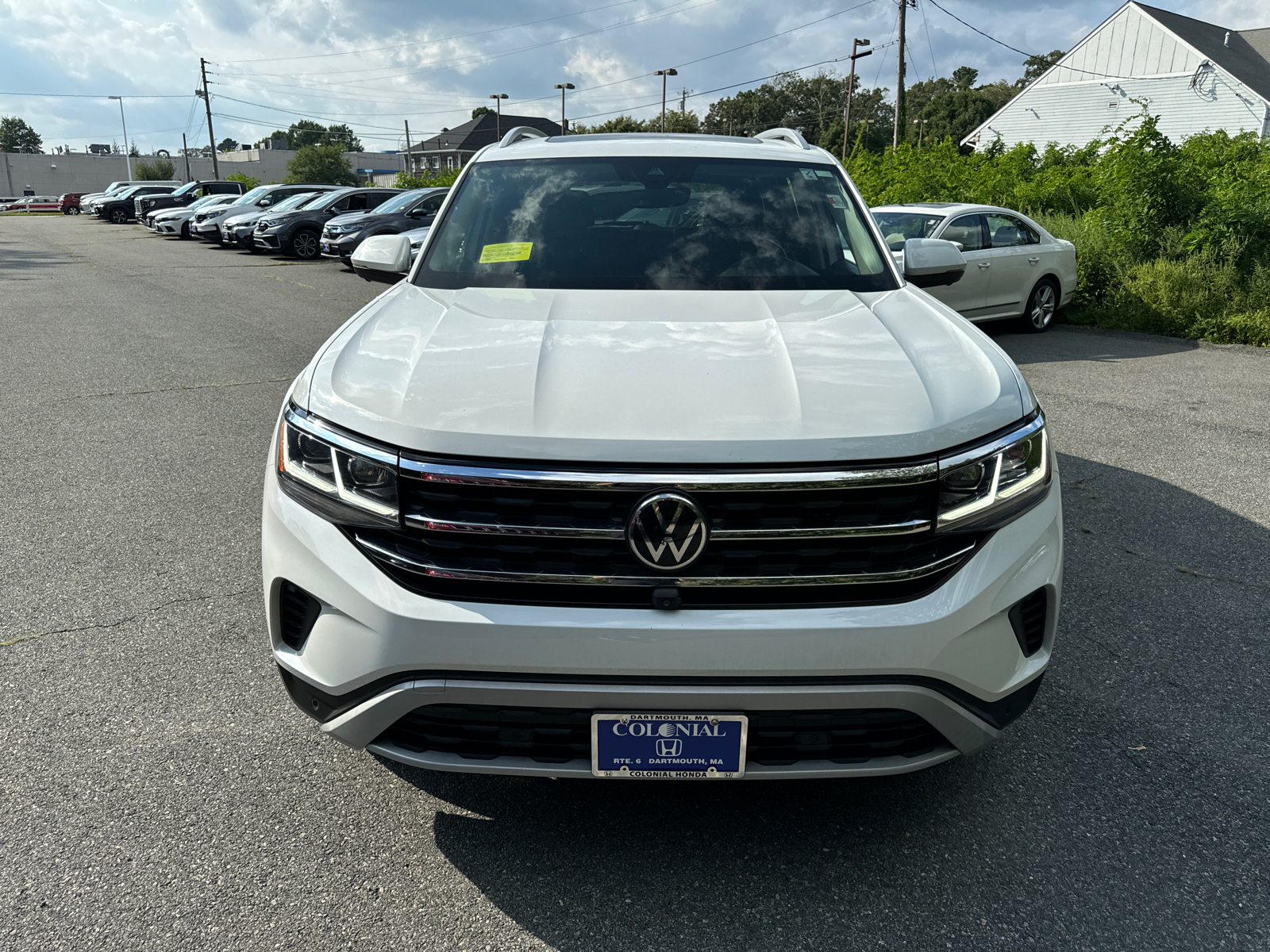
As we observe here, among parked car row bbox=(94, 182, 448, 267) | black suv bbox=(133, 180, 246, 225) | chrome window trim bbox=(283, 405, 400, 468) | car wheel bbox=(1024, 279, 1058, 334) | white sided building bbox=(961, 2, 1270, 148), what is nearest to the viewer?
chrome window trim bbox=(283, 405, 400, 468)

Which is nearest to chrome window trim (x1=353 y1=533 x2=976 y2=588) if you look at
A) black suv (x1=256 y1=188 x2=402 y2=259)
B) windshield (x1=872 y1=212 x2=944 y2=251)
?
windshield (x1=872 y1=212 x2=944 y2=251)

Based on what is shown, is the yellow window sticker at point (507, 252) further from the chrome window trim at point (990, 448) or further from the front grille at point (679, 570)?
the chrome window trim at point (990, 448)

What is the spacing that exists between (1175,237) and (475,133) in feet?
337

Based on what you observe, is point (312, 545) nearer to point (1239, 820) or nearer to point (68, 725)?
point (68, 725)

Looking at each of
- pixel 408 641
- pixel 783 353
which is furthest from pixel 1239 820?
pixel 408 641

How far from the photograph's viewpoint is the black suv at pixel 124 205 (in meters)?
43.1

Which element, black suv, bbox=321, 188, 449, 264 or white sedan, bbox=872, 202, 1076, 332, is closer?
white sedan, bbox=872, 202, 1076, 332

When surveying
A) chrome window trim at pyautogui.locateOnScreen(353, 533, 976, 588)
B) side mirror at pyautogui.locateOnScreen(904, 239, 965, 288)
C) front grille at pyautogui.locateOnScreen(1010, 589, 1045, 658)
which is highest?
side mirror at pyautogui.locateOnScreen(904, 239, 965, 288)

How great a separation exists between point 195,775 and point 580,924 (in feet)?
4.19

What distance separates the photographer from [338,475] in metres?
2.16

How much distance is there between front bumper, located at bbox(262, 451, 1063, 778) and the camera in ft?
6.45

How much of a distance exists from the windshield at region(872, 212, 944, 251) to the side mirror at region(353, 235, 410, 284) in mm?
7516

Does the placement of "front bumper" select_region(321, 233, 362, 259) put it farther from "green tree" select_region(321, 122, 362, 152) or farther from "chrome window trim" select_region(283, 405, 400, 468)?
"green tree" select_region(321, 122, 362, 152)

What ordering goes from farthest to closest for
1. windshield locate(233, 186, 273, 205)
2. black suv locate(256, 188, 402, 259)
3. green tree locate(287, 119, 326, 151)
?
green tree locate(287, 119, 326, 151) → windshield locate(233, 186, 273, 205) → black suv locate(256, 188, 402, 259)
